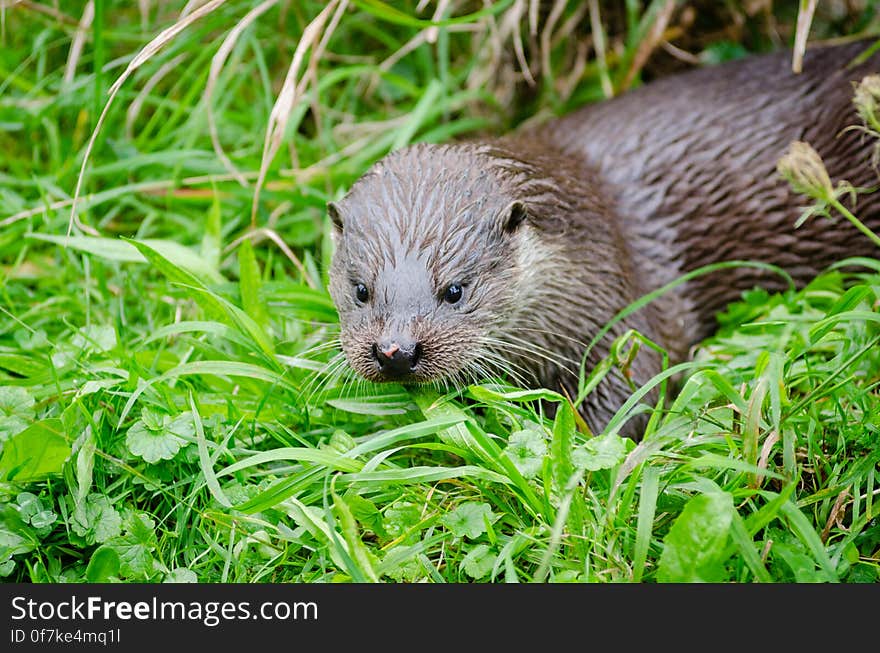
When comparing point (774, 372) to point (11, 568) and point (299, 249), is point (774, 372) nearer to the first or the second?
point (11, 568)

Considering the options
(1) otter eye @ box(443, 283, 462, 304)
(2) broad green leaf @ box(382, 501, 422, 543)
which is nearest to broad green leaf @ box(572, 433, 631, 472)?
(2) broad green leaf @ box(382, 501, 422, 543)

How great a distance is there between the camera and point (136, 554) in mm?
2033

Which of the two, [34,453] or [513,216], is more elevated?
[513,216]

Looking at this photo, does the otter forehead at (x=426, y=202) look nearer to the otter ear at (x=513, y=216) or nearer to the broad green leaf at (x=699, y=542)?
the otter ear at (x=513, y=216)

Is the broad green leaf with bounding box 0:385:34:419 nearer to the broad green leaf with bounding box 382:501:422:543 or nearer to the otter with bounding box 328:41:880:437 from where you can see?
the otter with bounding box 328:41:880:437

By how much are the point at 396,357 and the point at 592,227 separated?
2.69 feet

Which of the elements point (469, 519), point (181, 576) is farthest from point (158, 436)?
point (469, 519)

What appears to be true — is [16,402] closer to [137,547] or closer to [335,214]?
[137,547]

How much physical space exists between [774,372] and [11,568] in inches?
60.1

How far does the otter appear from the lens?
234cm

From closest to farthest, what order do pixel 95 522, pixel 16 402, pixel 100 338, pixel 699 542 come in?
pixel 699 542 < pixel 95 522 < pixel 16 402 < pixel 100 338

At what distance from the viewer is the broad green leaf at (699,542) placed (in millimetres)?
1773

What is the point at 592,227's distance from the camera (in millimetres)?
2750

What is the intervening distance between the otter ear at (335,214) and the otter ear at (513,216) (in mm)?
407
